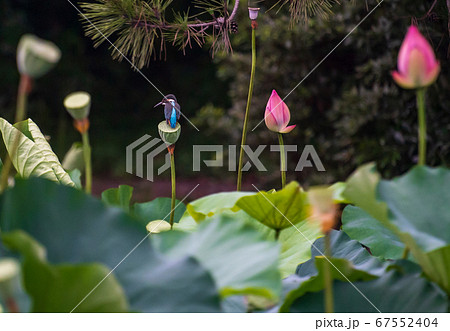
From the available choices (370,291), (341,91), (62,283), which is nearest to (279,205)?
(370,291)

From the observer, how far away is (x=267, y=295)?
1.02ft

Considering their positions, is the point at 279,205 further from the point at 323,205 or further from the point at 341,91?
the point at 341,91

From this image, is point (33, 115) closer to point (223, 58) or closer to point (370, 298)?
point (223, 58)

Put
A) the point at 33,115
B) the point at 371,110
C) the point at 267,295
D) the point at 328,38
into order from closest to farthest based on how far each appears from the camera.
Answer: the point at 267,295 → the point at 371,110 → the point at 328,38 → the point at 33,115

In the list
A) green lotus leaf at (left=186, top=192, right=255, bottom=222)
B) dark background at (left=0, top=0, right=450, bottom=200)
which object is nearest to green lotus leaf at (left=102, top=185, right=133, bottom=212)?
green lotus leaf at (left=186, top=192, right=255, bottom=222)

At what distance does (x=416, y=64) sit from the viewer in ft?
1.07

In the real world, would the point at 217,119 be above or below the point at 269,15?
below

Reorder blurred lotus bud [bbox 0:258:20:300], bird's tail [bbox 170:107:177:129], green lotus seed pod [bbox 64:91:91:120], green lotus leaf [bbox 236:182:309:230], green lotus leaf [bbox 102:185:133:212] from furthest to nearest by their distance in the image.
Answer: green lotus leaf [bbox 102:185:133:212] → bird's tail [bbox 170:107:177:129] → green lotus leaf [bbox 236:182:309:230] → green lotus seed pod [bbox 64:91:91:120] → blurred lotus bud [bbox 0:258:20:300]

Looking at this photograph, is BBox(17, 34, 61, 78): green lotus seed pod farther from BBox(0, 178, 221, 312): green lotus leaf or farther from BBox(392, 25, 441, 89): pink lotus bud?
BBox(392, 25, 441, 89): pink lotus bud

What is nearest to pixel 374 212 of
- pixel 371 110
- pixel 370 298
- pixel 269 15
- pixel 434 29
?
pixel 370 298

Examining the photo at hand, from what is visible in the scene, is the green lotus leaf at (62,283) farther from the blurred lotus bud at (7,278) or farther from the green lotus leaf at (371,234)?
the green lotus leaf at (371,234)

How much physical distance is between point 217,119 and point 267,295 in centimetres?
245

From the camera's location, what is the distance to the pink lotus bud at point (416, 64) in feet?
1.07

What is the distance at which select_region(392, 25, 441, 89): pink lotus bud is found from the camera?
1.07ft
